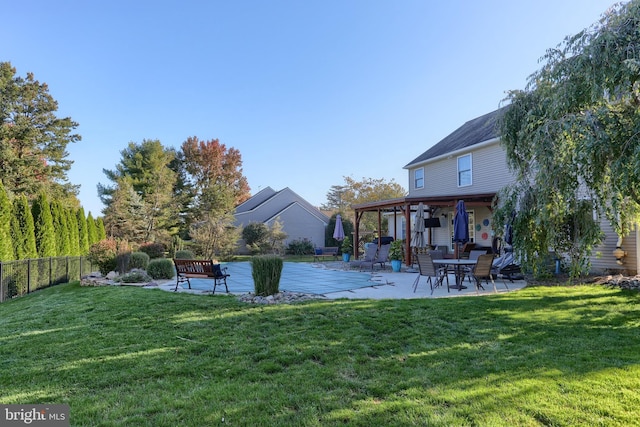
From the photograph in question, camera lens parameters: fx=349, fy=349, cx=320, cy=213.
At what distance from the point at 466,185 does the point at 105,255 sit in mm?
14634

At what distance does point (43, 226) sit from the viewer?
13.4 meters

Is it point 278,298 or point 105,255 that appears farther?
point 105,255

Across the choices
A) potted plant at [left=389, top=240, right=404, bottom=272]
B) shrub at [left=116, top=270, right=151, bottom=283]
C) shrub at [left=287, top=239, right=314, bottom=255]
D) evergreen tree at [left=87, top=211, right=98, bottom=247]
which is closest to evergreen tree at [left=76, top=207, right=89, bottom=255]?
evergreen tree at [left=87, top=211, right=98, bottom=247]

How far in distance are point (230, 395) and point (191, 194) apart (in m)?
33.1

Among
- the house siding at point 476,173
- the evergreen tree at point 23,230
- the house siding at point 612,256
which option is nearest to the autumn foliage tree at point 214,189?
the evergreen tree at point 23,230

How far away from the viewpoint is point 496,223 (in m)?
7.17

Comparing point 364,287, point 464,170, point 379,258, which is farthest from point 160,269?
point 464,170

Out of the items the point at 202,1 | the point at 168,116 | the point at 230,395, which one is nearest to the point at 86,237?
the point at 168,116

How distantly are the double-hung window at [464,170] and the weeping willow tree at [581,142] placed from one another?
876 cm

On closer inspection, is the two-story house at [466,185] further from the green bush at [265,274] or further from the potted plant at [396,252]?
the green bush at [265,274]

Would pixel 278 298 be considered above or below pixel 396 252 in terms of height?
below

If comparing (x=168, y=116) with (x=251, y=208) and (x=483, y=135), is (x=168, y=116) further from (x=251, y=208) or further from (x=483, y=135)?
(x=483, y=135)

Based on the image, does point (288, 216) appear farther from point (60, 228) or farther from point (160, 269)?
point (160, 269)

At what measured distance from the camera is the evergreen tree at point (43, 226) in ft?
43.7
